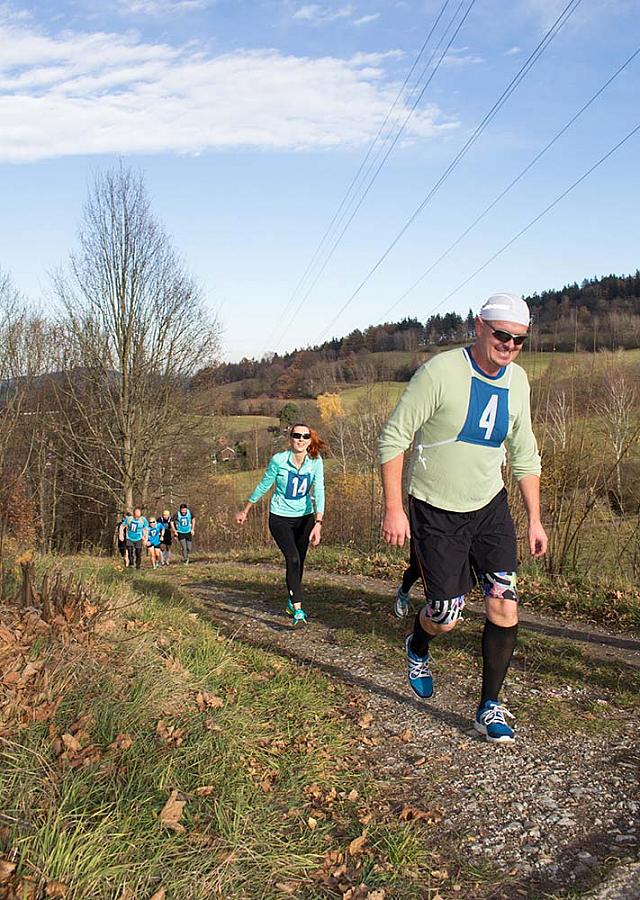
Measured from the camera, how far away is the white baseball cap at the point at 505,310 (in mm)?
4156

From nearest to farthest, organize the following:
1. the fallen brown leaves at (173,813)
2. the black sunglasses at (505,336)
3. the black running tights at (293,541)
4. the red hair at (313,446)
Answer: the fallen brown leaves at (173,813) → the black sunglasses at (505,336) → the black running tights at (293,541) → the red hair at (313,446)

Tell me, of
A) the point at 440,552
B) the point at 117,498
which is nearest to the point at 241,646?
the point at 440,552

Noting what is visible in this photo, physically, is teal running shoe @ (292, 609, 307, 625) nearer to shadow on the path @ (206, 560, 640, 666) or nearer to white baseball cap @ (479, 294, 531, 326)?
shadow on the path @ (206, 560, 640, 666)

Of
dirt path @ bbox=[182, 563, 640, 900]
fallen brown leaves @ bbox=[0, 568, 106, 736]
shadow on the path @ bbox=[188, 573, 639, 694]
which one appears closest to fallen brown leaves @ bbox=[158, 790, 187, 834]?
fallen brown leaves @ bbox=[0, 568, 106, 736]

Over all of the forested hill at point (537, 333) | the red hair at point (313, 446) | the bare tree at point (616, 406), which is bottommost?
the red hair at point (313, 446)

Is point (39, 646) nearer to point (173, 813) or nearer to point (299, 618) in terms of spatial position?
point (173, 813)

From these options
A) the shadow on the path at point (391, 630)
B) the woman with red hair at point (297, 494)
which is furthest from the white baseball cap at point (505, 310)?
the woman with red hair at point (297, 494)

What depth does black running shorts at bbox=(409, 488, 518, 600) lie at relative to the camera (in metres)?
4.37

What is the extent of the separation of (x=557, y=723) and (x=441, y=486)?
1.52 metres

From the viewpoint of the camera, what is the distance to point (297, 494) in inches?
308

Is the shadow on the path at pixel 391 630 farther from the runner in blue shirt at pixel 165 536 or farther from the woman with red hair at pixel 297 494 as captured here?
the runner in blue shirt at pixel 165 536

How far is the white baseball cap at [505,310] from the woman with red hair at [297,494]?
378 cm

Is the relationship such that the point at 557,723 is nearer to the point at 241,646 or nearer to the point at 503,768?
the point at 503,768

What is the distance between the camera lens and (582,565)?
10109 millimetres
